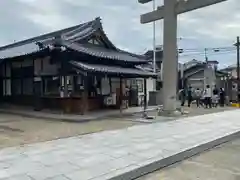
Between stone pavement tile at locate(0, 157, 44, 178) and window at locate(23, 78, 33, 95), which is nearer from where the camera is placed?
stone pavement tile at locate(0, 157, 44, 178)

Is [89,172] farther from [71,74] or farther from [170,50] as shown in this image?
[71,74]

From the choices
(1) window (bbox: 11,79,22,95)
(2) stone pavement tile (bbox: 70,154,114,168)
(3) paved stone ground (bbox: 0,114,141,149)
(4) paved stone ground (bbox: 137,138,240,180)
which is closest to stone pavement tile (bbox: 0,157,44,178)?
(2) stone pavement tile (bbox: 70,154,114,168)

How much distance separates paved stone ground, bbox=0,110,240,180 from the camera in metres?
5.70

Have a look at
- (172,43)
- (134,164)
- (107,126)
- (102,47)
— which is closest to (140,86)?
(102,47)

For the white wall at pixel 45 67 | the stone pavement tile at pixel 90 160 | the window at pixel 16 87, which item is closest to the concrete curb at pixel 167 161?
the stone pavement tile at pixel 90 160

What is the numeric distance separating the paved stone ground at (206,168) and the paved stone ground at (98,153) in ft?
1.48

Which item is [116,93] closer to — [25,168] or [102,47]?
[102,47]

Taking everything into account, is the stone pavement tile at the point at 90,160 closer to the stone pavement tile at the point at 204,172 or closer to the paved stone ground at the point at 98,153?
the paved stone ground at the point at 98,153

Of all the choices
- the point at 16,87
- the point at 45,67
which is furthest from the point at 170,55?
the point at 16,87

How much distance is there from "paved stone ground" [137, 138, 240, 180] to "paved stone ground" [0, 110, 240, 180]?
17.7 inches

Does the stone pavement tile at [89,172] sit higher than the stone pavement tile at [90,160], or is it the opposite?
the stone pavement tile at [90,160]

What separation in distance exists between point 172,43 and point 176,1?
7.29 feet

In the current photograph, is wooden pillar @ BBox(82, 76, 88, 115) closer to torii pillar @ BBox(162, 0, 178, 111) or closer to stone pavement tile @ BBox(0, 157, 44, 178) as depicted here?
torii pillar @ BBox(162, 0, 178, 111)

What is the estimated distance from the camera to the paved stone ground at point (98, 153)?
5699mm
